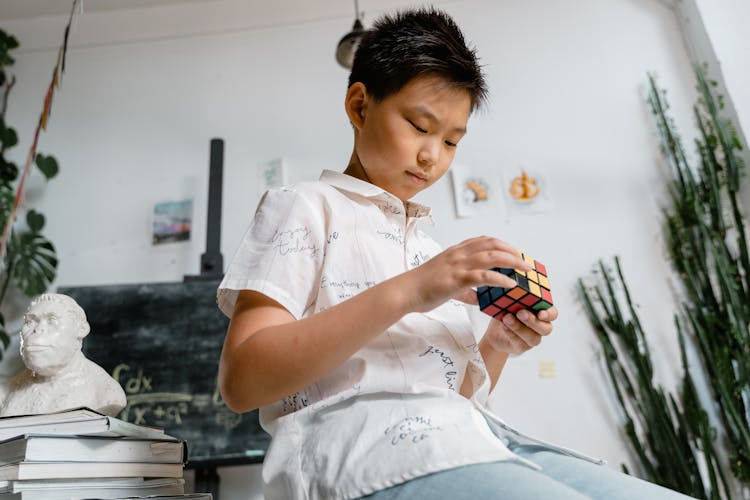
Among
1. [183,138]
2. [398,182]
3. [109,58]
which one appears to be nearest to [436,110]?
[398,182]

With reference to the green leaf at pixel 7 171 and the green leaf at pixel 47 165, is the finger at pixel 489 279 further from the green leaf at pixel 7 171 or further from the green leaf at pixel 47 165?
the green leaf at pixel 7 171

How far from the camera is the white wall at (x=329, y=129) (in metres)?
2.49

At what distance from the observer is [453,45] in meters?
0.92

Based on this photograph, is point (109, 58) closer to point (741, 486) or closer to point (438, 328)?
point (438, 328)

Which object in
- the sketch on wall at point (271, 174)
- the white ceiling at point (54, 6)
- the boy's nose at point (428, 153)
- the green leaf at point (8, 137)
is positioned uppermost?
the white ceiling at point (54, 6)

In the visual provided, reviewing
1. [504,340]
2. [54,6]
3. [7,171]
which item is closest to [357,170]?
[504,340]

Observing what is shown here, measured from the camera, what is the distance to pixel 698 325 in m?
2.27

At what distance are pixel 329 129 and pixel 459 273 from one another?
2.23 metres

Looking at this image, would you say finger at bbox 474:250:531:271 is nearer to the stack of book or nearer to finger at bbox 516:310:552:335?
finger at bbox 516:310:552:335

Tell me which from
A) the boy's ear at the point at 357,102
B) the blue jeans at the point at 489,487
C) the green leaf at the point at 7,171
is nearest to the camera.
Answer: the blue jeans at the point at 489,487

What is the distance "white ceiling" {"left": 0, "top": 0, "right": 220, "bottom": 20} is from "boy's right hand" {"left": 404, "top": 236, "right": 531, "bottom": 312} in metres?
2.94

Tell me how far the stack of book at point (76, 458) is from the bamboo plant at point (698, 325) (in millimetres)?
1788

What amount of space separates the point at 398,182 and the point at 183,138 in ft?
7.19

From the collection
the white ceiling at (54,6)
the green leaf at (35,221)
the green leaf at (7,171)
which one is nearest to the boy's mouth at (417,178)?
the green leaf at (35,221)
